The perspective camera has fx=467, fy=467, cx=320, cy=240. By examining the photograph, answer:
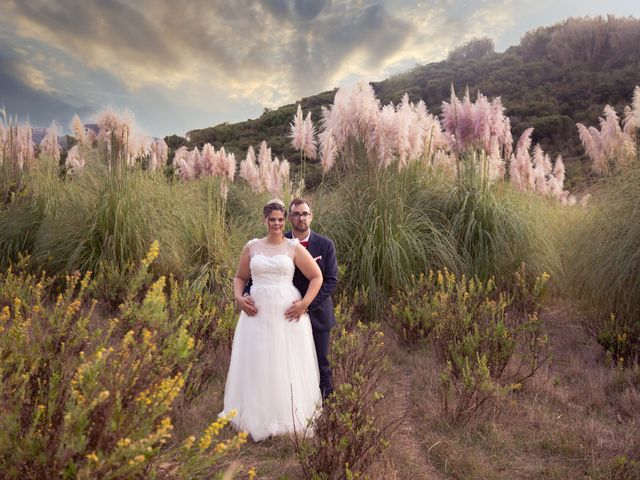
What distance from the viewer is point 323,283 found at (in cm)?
389

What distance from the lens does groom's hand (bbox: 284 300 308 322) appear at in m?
3.51

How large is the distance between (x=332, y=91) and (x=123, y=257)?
106 ft

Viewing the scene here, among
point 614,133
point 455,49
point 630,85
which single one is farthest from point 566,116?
point 455,49

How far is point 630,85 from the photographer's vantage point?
78.9 ft

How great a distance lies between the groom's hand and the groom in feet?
0.74

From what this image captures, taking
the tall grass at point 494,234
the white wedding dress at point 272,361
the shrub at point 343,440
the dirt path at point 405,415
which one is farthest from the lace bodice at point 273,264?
the tall grass at point 494,234

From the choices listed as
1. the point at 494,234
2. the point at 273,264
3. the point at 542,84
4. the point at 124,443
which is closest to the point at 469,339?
the point at 273,264

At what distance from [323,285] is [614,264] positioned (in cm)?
314

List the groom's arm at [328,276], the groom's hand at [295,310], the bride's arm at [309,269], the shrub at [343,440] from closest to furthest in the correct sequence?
the shrub at [343,440] < the groom's hand at [295,310] < the bride's arm at [309,269] < the groom's arm at [328,276]

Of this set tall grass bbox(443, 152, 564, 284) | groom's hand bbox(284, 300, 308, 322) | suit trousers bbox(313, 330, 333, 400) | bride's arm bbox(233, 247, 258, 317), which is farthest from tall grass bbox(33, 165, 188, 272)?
tall grass bbox(443, 152, 564, 284)

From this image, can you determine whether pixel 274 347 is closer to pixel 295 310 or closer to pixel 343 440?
pixel 295 310

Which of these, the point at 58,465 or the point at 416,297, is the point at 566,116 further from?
the point at 58,465

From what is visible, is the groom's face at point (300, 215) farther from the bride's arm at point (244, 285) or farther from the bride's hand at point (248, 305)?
the bride's hand at point (248, 305)

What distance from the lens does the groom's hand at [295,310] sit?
351cm
